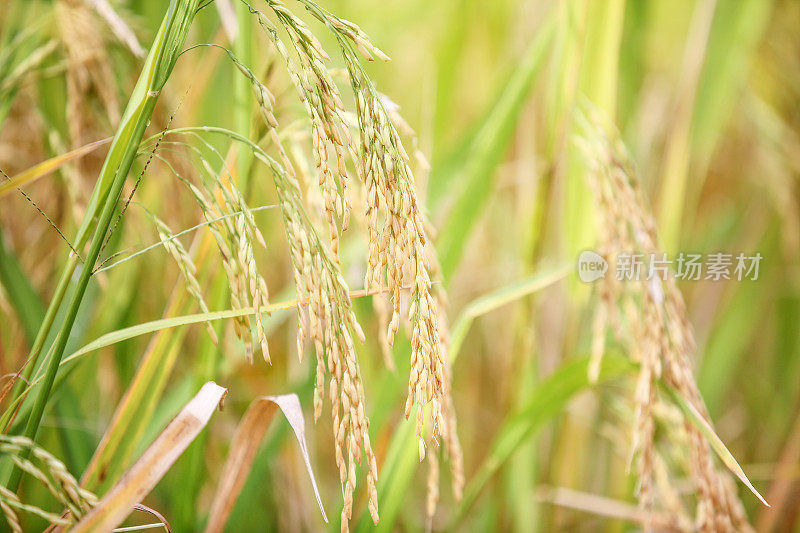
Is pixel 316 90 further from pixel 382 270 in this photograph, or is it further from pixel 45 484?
pixel 45 484

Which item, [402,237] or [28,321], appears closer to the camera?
[402,237]

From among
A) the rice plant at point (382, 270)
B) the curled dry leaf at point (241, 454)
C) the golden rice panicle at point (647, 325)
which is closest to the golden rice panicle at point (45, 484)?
the rice plant at point (382, 270)

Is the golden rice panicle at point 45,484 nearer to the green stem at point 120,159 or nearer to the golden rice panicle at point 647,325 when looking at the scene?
the green stem at point 120,159

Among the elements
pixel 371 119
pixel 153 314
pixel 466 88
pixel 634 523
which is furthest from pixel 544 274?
pixel 466 88

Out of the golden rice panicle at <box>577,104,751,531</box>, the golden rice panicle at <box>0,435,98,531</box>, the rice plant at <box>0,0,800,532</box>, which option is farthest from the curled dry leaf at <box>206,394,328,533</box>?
the golden rice panicle at <box>577,104,751,531</box>

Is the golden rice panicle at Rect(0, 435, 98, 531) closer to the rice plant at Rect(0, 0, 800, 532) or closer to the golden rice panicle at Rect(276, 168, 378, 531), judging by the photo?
the rice plant at Rect(0, 0, 800, 532)

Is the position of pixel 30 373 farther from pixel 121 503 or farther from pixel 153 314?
pixel 153 314
